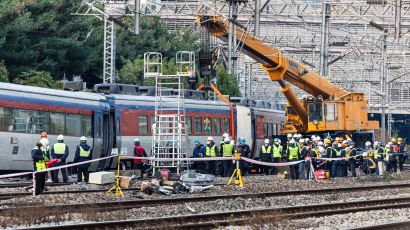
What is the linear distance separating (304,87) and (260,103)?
4.91 m

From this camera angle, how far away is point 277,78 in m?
30.9

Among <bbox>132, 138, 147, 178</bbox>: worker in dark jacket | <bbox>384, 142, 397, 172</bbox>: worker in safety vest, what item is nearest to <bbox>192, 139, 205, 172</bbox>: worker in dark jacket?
<bbox>132, 138, 147, 178</bbox>: worker in dark jacket

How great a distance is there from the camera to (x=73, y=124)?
24.3 meters

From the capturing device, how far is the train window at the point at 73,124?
24.1 metres

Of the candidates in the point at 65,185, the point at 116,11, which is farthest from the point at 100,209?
the point at 116,11

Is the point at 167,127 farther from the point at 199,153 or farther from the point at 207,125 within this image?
the point at 207,125

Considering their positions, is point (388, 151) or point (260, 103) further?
point (260, 103)

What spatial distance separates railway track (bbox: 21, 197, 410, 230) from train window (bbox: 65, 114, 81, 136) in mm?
10430

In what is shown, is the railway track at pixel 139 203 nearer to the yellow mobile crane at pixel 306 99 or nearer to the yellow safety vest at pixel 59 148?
the yellow safety vest at pixel 59 148

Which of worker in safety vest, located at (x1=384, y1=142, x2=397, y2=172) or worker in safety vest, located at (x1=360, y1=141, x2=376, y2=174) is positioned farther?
worker in safety vest, located at (x1=384, y1=142, x2=397, y2=172)

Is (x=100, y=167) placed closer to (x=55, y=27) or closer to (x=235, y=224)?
(x=235, y=224)

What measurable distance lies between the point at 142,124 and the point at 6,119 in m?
6.86

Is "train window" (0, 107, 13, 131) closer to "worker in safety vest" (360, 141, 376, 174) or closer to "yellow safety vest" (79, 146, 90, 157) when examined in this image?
"yellow safety vest" (79, 146, 90, 157)

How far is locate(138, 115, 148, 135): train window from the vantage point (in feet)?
88.7
